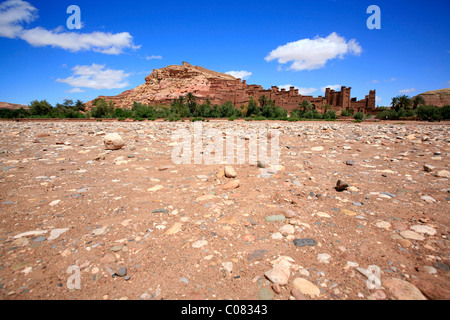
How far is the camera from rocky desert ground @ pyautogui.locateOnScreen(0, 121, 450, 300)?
1468 mm

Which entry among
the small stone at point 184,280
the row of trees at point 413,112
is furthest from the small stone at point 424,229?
the row of trees at point 413,112

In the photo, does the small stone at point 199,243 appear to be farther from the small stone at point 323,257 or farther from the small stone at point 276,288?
the small stone at point 323,257

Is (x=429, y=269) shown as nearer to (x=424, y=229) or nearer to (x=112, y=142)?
(x=424, y=229)

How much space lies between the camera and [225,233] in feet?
6.94

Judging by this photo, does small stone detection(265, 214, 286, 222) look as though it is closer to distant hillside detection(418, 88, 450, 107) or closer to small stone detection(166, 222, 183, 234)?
small stone detection(166, 222, 183, 234)

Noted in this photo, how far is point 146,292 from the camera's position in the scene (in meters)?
1.42

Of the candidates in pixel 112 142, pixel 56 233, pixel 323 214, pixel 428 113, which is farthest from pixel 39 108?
pixel 428 113

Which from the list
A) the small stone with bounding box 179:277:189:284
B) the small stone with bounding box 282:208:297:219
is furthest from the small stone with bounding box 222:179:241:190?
the small stone with bounding box 179:277:189:284

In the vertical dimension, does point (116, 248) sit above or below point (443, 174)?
below

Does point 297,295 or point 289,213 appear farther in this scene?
point 289,213

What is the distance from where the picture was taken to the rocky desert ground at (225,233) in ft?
4.82

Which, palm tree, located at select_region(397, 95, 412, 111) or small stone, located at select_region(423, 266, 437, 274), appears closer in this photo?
small stone, located at select_region(423, 266, 437, 274)

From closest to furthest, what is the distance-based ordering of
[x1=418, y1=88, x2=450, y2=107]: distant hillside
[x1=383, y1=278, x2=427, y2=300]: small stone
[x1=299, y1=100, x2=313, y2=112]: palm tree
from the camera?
[x1=383, y1=278, x2=427, y2=300]: small stone < [x1=299, y1=100, x2=313, y2=112]: palm tree < [x1=418, y1=88, x2=450, y2=107]: distant hillside
